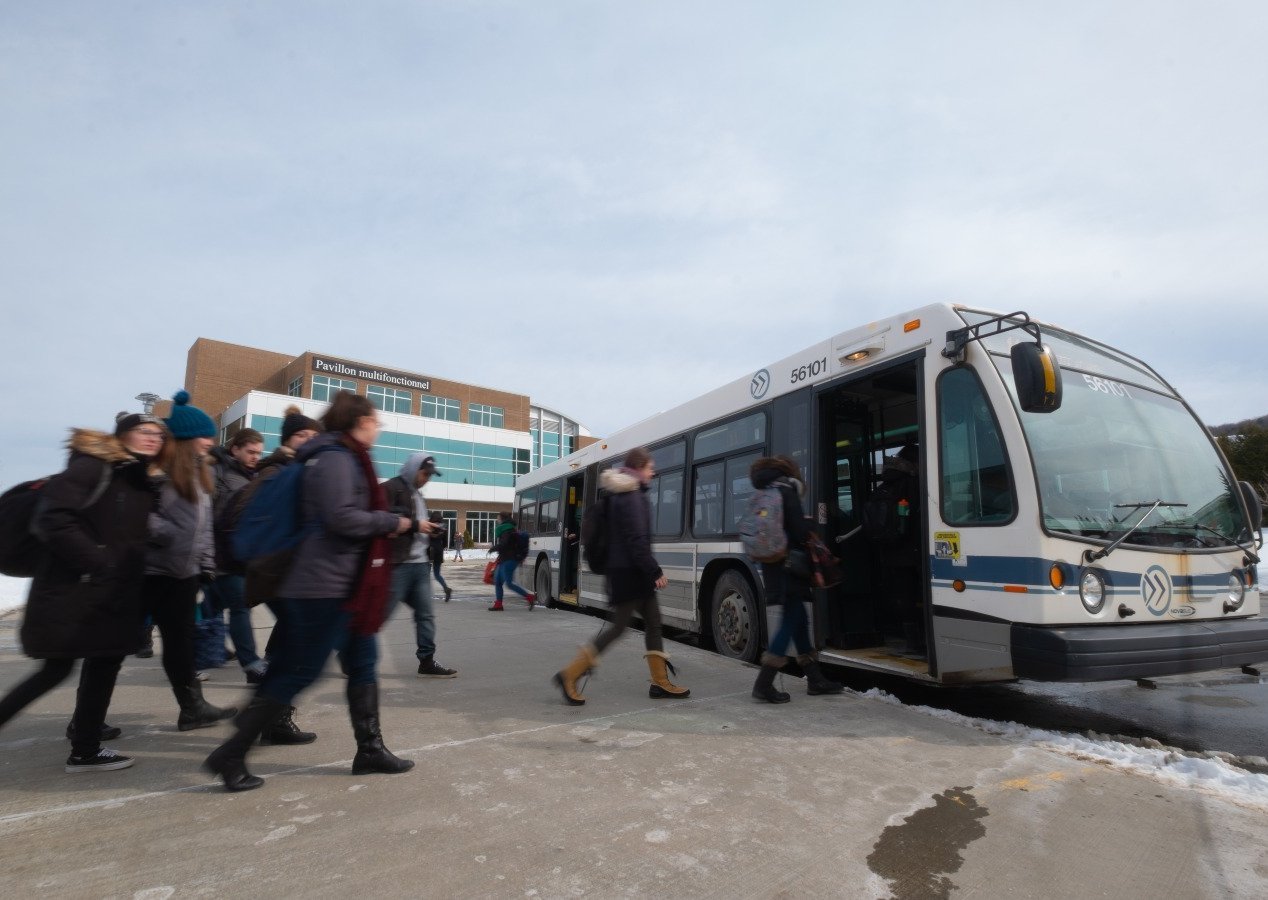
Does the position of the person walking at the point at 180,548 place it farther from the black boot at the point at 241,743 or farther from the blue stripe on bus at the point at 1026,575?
the blue stripe on bus at the point at 1026,575

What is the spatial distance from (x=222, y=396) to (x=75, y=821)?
54.7 metres

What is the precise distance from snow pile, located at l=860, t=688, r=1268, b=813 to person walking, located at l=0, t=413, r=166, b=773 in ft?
14.6

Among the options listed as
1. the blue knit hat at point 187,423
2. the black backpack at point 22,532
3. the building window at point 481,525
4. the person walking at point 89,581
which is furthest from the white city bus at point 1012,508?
the building window at point 481,525

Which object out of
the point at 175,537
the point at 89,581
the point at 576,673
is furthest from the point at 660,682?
the point at 89,581

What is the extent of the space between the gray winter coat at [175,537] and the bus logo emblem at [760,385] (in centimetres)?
470

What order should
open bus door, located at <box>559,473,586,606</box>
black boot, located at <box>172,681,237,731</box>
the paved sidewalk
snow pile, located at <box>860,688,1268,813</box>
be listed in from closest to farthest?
the paved sidewalk < snow pile, located at <box>860,688,1268,813</box> < black boot, located at <box>172,681,237,731</box> < open bus door, located at <box>559,473,586,606</box>

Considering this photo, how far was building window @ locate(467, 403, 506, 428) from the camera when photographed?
185 ft

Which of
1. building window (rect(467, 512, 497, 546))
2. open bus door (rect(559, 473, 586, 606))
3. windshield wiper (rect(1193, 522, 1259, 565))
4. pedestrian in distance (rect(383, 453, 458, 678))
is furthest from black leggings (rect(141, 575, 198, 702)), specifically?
building window (rect(467, 512, 497, 546))

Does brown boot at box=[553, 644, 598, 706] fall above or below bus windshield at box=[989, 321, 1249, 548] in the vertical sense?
below

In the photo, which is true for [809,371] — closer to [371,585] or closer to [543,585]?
[371,585]

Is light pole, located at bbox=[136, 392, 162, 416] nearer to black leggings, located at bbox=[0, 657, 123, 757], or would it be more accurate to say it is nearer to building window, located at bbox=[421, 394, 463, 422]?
black leggings, located at bbox=[0, 657, 123, 757]

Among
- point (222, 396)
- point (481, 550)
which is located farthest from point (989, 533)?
point (222, 396)

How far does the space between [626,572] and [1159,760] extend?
2.99m

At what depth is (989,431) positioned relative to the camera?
4.37 metres
